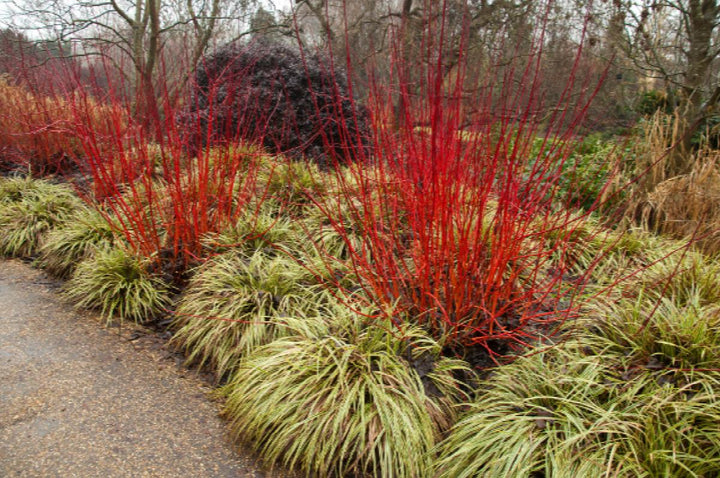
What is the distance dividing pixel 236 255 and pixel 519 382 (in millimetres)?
2090

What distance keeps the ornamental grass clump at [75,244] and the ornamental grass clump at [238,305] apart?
3.62 ft

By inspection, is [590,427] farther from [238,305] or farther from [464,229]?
[238,305]

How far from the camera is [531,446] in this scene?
1.81 m

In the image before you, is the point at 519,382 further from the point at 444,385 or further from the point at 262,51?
the point at 262,51

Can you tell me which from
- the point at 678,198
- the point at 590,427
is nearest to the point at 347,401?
the point at 590,427

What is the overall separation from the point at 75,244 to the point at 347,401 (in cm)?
295

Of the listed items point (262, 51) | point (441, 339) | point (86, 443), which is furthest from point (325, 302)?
point (262, 51)

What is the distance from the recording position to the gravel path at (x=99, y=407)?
1.99 metres

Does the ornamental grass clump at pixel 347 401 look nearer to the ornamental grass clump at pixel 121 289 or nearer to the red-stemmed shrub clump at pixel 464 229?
the red-stemmed shrub clump at pixel 464 229

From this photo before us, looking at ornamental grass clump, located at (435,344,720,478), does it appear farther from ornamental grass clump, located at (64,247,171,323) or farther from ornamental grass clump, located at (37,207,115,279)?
ornamental grass clump, located at (37,207,115,279)

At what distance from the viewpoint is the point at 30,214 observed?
4.57m

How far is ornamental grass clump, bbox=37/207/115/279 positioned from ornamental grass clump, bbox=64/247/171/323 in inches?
17.0

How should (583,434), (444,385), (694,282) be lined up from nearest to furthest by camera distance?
(583,434) → (444,385) → (694,282)

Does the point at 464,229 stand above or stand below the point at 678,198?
above
